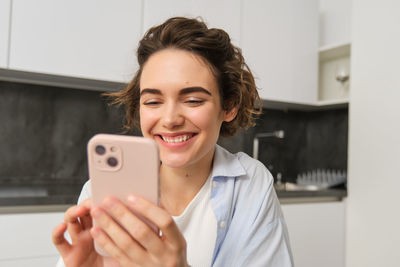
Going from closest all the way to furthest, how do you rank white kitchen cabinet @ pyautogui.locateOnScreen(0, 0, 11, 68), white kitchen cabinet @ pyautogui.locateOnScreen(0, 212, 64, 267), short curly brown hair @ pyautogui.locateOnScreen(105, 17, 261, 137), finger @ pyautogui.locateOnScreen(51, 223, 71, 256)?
finger @ pyautogui.locateOnScreen(51, 223, 71, 256) < short curly brown hair @ pyautogui.locateOnScreen(105, 17, 261, 137) < white kitchen cabinet @ pyautogui.locateOnScreen(0, 212, 64, 267) < white kitchen cabinet @ pyautogui.locateOnScreen(0, 0, 11, 68)

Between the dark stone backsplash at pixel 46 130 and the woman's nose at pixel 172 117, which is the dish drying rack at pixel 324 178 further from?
the woman's nose at pixel 172 117

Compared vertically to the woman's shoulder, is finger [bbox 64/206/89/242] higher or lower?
lower

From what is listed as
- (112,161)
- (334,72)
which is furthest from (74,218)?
(334,72)

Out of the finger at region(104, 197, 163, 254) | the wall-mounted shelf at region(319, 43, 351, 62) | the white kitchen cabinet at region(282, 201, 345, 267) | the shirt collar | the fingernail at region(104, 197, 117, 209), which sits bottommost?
the white kitchen cabinet at region(282, 201, 345, 267)

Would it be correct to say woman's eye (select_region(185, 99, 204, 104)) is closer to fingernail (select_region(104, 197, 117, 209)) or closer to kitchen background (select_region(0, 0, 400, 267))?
fingernail (select_region(104, 197, 117, 209))

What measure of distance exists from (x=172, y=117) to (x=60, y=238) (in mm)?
355

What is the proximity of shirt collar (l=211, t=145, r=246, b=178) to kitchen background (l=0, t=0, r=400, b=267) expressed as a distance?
2.27 feet

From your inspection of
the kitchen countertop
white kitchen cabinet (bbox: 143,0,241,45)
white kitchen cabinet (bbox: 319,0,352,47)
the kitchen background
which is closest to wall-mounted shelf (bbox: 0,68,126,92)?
the kitchen background

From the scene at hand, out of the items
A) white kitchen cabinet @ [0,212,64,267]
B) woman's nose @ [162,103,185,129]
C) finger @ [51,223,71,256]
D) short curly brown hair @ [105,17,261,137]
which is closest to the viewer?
finger @ [51,223,71,256]

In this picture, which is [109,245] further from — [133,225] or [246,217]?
[246,217]

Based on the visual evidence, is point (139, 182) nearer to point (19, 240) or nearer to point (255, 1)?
point (19, 240)

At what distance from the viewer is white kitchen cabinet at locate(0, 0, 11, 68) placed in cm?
141

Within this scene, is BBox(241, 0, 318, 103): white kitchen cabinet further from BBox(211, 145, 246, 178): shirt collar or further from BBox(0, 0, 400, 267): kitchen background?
BBox(211, 145, 246, 178): shirt collar

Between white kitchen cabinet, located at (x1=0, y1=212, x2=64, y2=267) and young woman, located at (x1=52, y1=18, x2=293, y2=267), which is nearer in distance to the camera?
young woman, located at (x1=52, y1=18, x2=293, y2=267)
